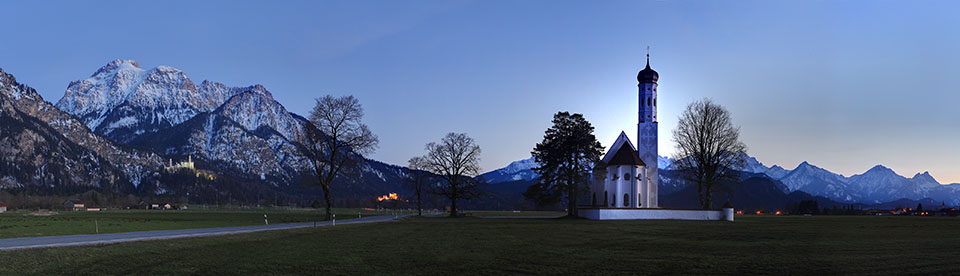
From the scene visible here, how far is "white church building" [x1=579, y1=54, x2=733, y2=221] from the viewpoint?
205ft

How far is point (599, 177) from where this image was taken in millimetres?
76438

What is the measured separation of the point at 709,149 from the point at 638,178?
51.2ft

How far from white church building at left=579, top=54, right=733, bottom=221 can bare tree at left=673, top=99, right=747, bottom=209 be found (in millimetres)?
4627

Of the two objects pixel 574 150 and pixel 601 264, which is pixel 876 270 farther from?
pixel 574 150

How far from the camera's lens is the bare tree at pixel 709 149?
6612 cm

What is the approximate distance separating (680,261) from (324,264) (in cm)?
1024

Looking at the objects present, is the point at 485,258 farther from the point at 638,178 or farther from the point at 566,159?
the point at 638,178

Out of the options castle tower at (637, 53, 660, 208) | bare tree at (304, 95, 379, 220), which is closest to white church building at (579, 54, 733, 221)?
castle tower at (637, 53, 660, 208)

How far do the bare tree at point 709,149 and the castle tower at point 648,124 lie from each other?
59.9ft

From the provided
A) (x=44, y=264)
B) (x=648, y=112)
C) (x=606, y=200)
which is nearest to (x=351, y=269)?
(x=44, y=264)

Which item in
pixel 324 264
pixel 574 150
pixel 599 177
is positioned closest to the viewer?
pixel 324 264

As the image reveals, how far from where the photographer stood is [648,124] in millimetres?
90688

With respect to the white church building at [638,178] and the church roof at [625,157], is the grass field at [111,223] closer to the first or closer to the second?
the white church building at [638,178]

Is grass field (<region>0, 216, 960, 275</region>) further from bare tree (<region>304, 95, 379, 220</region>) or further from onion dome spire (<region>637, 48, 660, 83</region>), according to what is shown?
onion dome spire (<region>637, 48, 660, 83</region>)
